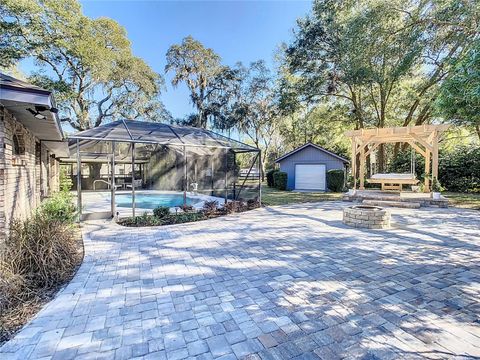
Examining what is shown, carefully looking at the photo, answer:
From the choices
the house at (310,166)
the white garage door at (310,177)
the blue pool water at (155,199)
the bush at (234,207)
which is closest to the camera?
the bush at (234,207)

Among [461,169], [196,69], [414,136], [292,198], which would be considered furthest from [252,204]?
[196,69]

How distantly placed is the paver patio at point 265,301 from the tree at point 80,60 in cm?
1586

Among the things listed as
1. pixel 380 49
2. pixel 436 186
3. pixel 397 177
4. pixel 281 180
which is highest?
pixel 380 49

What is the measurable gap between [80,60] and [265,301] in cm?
1952

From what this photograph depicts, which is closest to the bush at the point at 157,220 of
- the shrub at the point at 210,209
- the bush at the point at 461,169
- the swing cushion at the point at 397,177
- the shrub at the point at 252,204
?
the shrub at the point at 210,209

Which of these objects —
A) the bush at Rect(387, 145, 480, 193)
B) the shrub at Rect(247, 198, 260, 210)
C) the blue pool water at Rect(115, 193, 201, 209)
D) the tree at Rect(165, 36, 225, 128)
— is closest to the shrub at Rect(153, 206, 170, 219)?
the shrub at Rect(247, 198, 260, 210)

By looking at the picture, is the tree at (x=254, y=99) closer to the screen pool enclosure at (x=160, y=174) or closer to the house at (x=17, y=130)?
the screen pool enclosure at (x=160, y=174)

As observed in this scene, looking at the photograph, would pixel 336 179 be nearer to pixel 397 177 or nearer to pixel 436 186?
pixel 397 177

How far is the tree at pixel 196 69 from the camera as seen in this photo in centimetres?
2259

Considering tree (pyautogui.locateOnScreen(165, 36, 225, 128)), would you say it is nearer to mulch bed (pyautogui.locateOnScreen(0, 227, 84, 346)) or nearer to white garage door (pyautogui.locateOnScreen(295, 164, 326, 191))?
white garage door (pyautogui.locateOnScreen(295, 164, 326, 191))

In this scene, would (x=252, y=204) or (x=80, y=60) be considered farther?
(x=80, y=60)

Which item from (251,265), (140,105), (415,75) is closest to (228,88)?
(140,105)

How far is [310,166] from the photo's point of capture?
18.0 meters

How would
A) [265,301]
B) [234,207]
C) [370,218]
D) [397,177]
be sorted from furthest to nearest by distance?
[397,177] < [234,207] < [370,218] < [265,301]
